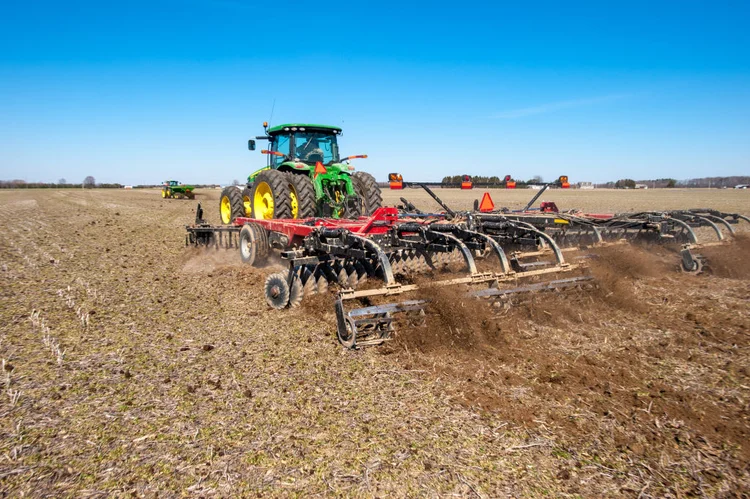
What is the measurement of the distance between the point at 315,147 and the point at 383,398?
7.31 m

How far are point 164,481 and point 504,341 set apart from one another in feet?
9.89

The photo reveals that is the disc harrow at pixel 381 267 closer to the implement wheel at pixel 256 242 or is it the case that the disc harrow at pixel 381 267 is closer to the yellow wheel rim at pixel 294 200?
the implement wheel at pixel 256 242

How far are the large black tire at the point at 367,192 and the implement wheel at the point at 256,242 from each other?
2.30 meters

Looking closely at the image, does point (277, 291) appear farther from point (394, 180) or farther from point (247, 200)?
point (247, 200)

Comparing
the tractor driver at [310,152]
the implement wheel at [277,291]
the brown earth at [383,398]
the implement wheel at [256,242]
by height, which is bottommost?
the brown earth at [383,398]

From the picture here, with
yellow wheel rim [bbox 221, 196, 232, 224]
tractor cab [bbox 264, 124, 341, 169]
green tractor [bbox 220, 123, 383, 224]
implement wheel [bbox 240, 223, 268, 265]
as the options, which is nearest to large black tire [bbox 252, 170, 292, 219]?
green tractor [bbox 220, 123, 383, 224]

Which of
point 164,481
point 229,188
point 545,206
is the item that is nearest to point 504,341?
point 164,481

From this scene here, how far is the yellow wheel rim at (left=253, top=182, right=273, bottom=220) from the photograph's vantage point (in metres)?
8.45

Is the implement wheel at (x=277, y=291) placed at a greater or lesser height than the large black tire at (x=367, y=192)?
lesser

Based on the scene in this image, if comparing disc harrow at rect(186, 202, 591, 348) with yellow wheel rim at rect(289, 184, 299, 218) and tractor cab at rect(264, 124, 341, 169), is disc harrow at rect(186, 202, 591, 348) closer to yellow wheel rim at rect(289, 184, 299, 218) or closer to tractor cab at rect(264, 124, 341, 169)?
yellow wheel rim at rect(289, 184, 299, 218)

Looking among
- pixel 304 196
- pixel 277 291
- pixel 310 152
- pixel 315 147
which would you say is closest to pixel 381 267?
pixel 277 291

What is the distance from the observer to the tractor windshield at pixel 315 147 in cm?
949

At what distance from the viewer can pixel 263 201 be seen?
872 centimetres

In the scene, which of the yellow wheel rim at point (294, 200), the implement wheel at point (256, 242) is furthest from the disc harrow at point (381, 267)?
the yellow wheel rim at point (294, 200)
